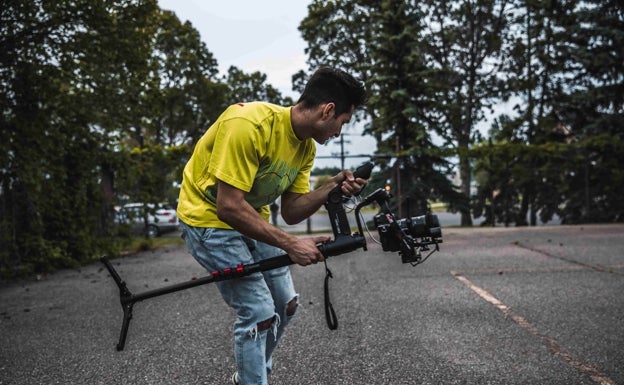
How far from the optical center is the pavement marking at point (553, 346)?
3098 mm

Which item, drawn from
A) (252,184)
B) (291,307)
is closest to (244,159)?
(252,184)

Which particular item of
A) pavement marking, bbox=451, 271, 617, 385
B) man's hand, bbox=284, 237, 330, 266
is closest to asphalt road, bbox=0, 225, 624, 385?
pavement marking, bbox=451, 271, 617, 385

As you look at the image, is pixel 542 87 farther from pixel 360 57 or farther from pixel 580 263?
pixel 580 263

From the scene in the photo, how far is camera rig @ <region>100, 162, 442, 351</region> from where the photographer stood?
2.26 meters

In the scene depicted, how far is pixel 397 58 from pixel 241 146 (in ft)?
50.4

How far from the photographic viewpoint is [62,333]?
15.4 feet

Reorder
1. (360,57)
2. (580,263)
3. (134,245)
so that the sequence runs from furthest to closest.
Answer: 1. (360,57)
2. (134,245)
3. (580,263)

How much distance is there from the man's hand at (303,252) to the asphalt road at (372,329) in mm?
1364

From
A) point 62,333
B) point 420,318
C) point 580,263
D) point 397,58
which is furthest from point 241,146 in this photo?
point 397,58

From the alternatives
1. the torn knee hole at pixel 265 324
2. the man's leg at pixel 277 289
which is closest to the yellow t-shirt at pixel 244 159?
the man's leg at pixel 277 289

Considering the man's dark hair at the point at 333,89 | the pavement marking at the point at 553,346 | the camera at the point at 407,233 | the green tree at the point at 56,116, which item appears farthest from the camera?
the green tree at the point at 56,116

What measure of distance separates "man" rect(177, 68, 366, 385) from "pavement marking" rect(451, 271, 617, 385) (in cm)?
213

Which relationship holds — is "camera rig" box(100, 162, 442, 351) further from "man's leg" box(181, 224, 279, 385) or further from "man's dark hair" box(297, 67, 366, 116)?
"man's dark hair" box(297, 67, 366, 116)

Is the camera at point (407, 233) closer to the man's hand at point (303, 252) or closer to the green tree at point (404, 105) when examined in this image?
the man's hand at point (303, 252)
